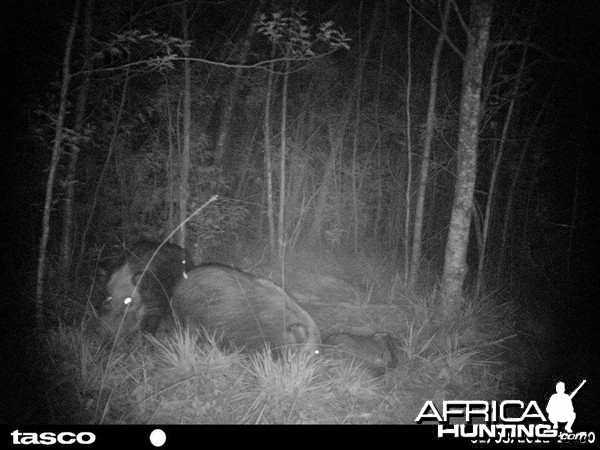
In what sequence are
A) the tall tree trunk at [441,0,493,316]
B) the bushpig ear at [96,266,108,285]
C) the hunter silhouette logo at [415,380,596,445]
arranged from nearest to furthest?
the hunter silhouette logo at [415,380,596,445] < the bushpig ear at [96,266,108,285] < the tall tree trunk at [441,0,493,316]

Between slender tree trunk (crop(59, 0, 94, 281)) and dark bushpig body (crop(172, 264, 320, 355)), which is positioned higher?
slender tree trunk (crop(59, 0, 94, 281))

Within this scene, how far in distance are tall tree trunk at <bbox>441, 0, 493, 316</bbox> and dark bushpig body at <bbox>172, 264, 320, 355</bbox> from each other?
2394 millimetres

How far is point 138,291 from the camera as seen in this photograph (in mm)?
4938

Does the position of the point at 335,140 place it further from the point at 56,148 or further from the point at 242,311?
the point at 56,148

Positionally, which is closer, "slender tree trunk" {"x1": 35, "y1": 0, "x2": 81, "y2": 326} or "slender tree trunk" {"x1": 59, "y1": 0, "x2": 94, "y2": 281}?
"slender tree trunk" {"x1": 35, "y1": 0, "x2": 81, "y2": 326}

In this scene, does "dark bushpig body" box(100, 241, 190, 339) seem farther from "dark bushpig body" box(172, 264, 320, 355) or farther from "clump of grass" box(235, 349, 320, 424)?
"clump of grass" box(235, 349, 320, 424)

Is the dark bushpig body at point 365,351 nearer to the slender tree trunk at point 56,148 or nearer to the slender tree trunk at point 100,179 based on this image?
the slender tree trunk at point 56,148

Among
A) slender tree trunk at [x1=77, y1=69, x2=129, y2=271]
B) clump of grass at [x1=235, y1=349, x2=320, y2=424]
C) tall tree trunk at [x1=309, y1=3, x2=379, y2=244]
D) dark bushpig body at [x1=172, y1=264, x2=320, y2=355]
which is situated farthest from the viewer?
tall tree trunk at [x1=309, y1=3, x2=379, y2=244]

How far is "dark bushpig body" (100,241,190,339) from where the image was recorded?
482 centimetres

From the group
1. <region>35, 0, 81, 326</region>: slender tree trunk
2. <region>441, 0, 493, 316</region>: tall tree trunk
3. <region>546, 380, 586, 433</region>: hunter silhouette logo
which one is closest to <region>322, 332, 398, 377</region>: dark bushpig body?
<region>441, 0, 493, 316</region>: tall tree trunk

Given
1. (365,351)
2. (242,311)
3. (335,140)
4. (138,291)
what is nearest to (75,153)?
(138,291)

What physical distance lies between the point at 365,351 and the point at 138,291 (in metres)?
3.03

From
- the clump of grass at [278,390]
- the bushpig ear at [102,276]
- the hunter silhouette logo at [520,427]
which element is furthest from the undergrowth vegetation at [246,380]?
the hunter silhouette logo at [520,427]

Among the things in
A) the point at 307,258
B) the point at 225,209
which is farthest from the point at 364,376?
the point at 307,258
